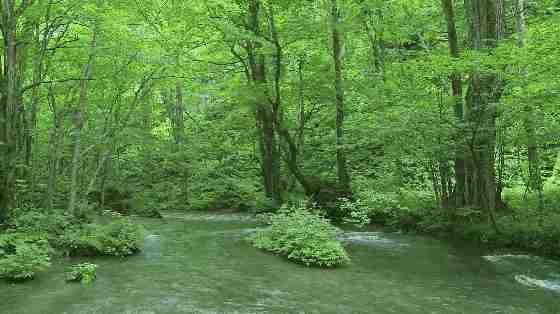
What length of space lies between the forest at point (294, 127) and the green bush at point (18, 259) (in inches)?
1.3

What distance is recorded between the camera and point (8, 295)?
21.5 feet

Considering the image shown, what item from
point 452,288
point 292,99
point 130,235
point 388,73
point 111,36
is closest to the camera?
point 452,288

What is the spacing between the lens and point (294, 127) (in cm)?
1845

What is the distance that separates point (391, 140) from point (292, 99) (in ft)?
19.9

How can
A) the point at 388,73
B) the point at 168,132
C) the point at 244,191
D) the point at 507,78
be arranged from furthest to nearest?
the point at 168,132
the point at 244,191
the point at 388,73
the point at 507,78

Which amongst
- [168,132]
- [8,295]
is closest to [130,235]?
[8,295]

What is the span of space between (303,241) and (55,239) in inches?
192

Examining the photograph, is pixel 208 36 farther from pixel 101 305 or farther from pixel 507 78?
pixel 101 305

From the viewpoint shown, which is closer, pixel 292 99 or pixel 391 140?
pixel 391 140

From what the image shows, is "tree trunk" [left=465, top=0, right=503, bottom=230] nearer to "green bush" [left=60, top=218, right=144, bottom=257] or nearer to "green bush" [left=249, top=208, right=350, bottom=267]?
"green bush" [left=249, top=208, right=350, bottom=267]

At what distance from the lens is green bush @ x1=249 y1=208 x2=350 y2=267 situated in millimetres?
9609

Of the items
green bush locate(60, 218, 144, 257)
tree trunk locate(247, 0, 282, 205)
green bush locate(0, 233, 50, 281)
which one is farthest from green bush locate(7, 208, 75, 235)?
tree trunk locate(247, 0, 282, 205)

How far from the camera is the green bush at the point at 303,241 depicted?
9.61m

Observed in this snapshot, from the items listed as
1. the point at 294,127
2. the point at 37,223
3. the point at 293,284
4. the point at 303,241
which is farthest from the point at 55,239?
the point at 294,127
